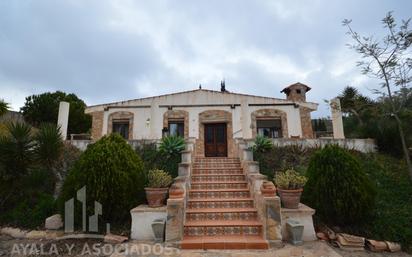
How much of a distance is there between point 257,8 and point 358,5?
10.8 feet

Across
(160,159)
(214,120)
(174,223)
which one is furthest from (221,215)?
(214,120)

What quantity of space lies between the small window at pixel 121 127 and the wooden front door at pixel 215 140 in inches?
187

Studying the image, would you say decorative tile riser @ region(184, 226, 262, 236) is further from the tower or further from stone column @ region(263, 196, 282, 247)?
the tower

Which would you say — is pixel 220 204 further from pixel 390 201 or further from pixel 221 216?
pixel 390 201

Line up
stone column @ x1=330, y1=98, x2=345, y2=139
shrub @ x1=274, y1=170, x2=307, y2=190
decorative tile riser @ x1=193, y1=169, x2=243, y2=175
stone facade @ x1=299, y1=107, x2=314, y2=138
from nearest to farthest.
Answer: shrub @ x1=274, y1=170, x2=307, y2=190 → decorative tile riser @ x1=193, y1=169, x2=243, y2=175 → stone column @ x1=330, y1=98, x2=345, y2=139 → stone facade @ x1=299, y1=107, x2=314, y2=138

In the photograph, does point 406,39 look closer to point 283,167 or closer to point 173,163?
point 283,167

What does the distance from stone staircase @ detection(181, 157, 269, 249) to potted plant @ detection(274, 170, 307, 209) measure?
757mm

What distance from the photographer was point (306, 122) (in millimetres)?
12227

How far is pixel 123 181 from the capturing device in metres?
4.74

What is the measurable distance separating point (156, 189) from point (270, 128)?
901 centimetres

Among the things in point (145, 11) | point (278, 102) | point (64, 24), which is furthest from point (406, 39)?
point (64, 24)

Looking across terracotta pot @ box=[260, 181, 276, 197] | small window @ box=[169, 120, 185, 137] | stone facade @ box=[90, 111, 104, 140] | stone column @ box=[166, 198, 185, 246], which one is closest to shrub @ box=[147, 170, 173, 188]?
stone column @ box=[166, 198, 185, 246]

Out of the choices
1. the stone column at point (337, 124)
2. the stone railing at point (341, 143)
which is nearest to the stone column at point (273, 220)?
the stone railing at point (341, 143)

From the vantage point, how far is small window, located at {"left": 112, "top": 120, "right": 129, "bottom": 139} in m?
12.5
